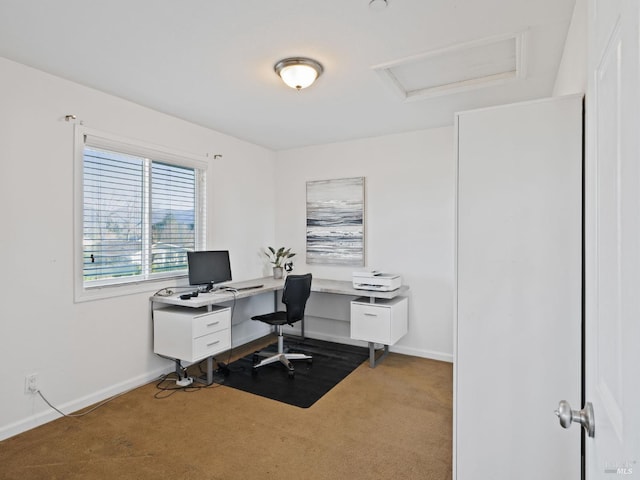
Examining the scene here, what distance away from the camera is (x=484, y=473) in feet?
5.36

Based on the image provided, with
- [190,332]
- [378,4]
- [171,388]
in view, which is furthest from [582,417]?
[171,388]

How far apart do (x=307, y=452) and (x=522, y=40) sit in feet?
9.23

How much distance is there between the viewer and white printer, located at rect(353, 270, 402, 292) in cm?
373

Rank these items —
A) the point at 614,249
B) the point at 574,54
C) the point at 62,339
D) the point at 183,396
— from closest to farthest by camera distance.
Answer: the point at 614,249 < the point at 574,54 < the point at 62,339 < the point at 183,396

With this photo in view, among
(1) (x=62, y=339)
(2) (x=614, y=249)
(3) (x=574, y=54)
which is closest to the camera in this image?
(2) (x=614, y=249)

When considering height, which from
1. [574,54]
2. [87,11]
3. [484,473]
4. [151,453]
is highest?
[87,11]

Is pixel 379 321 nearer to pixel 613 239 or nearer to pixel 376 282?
pixel 376 282

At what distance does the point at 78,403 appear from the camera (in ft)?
9.20

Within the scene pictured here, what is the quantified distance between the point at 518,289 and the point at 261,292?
2678 mm

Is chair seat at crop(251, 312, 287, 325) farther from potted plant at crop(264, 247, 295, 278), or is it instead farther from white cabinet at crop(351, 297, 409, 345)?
potted plant at crop(264, 247, 295, 278)

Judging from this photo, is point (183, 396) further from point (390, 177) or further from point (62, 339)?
point (390, 177)

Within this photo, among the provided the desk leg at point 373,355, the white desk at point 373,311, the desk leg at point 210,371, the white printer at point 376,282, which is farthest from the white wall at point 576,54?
the desk leg at point 210,371

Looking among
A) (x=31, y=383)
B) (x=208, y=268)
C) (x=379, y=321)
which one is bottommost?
(x=31, y=383)

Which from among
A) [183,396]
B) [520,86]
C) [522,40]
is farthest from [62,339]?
[520,86]
